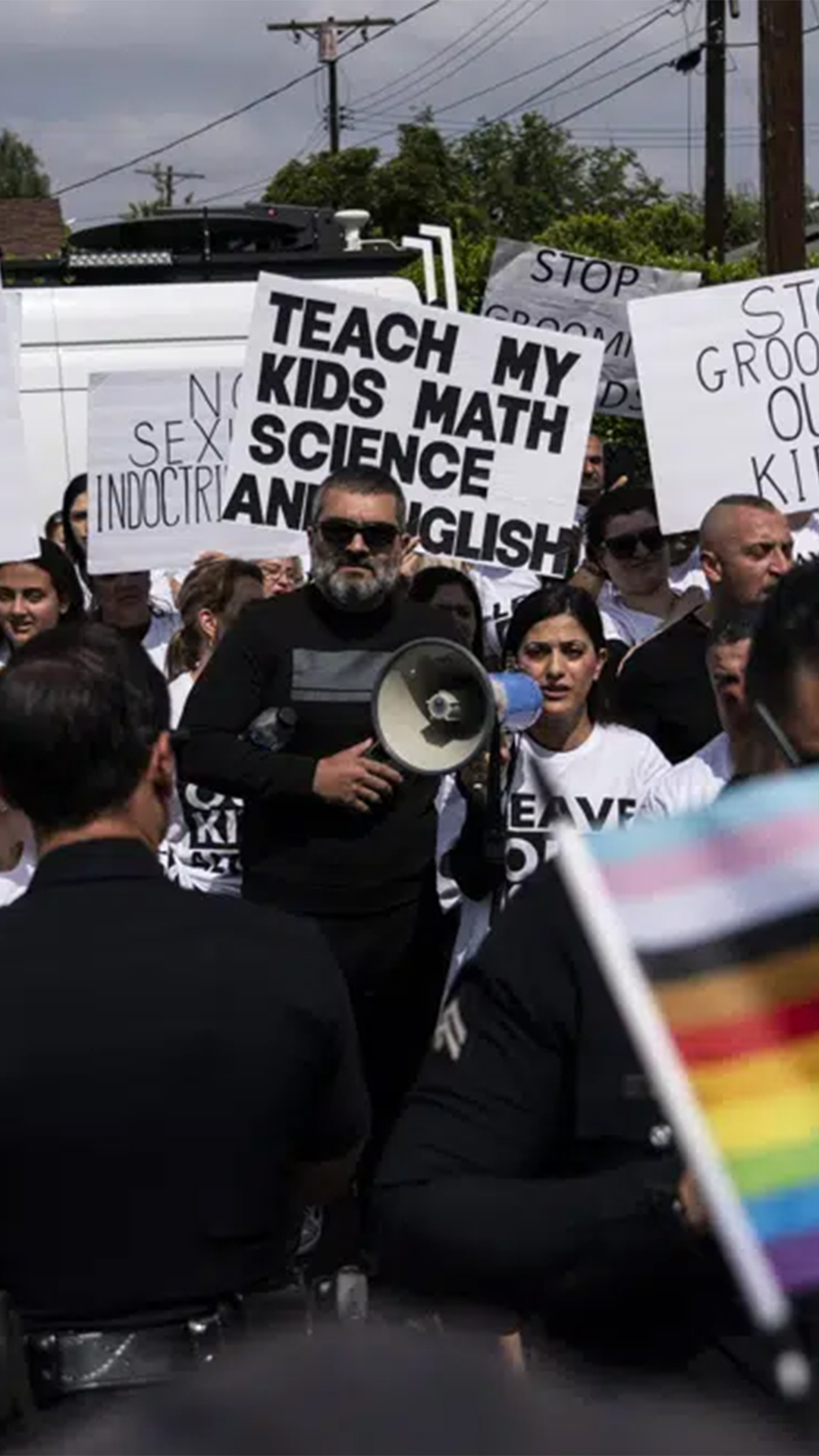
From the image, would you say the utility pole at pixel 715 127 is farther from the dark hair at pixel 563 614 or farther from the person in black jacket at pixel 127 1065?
the person in black jacket at pixel 127 1065

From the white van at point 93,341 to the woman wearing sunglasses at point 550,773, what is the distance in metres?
5.05

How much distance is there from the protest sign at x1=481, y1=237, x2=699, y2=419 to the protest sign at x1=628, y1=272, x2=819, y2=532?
10.5 feet

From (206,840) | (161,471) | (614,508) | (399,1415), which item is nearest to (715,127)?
(161,471)

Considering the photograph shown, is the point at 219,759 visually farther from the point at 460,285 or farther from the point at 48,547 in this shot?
the point at 460,285

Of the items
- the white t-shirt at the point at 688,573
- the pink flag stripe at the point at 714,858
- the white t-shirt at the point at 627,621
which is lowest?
the white t-shirt at the point at 627,621

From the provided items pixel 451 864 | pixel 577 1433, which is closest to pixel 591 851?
pixel 577 1433

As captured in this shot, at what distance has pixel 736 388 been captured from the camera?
6.61m

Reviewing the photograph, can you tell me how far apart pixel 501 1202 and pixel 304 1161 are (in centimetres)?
74

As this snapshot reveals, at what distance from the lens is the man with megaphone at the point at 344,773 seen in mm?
4840

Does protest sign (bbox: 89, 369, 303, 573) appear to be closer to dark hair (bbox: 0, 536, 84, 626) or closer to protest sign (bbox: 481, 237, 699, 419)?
dark hair (bbox: 0, 536, 84, 626)

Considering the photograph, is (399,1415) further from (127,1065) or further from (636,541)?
(636,541)

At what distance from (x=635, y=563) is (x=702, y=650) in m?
1.04

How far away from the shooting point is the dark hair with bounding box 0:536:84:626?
229 inches

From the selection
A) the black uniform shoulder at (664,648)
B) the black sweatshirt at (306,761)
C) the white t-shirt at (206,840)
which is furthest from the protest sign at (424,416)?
the black sweatshirt at (306,761)
